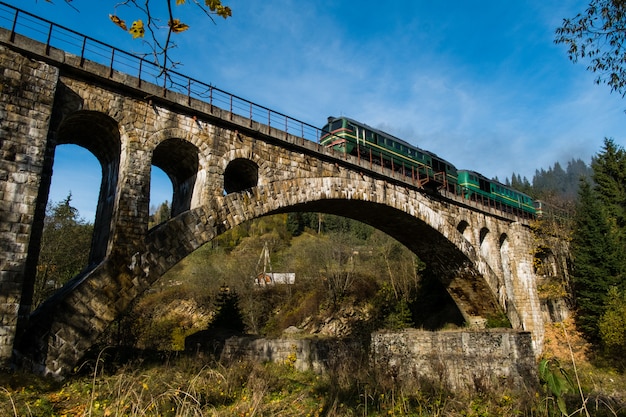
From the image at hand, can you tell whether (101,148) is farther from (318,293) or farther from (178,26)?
(318,293)

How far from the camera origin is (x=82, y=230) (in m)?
25.0

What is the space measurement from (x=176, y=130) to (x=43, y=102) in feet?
10.6

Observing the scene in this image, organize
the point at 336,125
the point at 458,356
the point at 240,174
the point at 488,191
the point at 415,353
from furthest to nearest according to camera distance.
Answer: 1. the point at 488,191
2. the point at 336,125
3. the point at 415,353
4. the point at 240,174
5. the point at 458,356

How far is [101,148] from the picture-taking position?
463 inches

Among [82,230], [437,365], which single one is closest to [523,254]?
[437,365]

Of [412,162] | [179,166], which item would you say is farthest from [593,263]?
[179,166]

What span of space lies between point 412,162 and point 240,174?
36.2 ft

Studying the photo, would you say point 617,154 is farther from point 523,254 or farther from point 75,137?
point 75,137

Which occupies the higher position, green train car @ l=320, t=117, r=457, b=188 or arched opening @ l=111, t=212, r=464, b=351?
green train car @ l=320, t=117, r=457, b=188

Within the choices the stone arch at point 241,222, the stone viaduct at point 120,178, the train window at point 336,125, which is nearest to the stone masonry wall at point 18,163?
the stone viaduct at point 120,178

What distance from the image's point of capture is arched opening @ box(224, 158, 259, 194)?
13.6 metres

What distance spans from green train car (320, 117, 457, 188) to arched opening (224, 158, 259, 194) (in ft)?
14.8

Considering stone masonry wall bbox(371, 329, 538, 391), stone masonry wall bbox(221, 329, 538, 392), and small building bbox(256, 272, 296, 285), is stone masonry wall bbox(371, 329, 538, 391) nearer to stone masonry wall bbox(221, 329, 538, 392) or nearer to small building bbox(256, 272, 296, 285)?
stone masonry wall bbox(221, 329, 538, 392)


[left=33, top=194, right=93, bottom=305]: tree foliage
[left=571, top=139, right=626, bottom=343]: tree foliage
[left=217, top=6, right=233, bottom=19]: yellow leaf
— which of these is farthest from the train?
[left=33, top=194, right=93, bottom=305]: tree foliage
